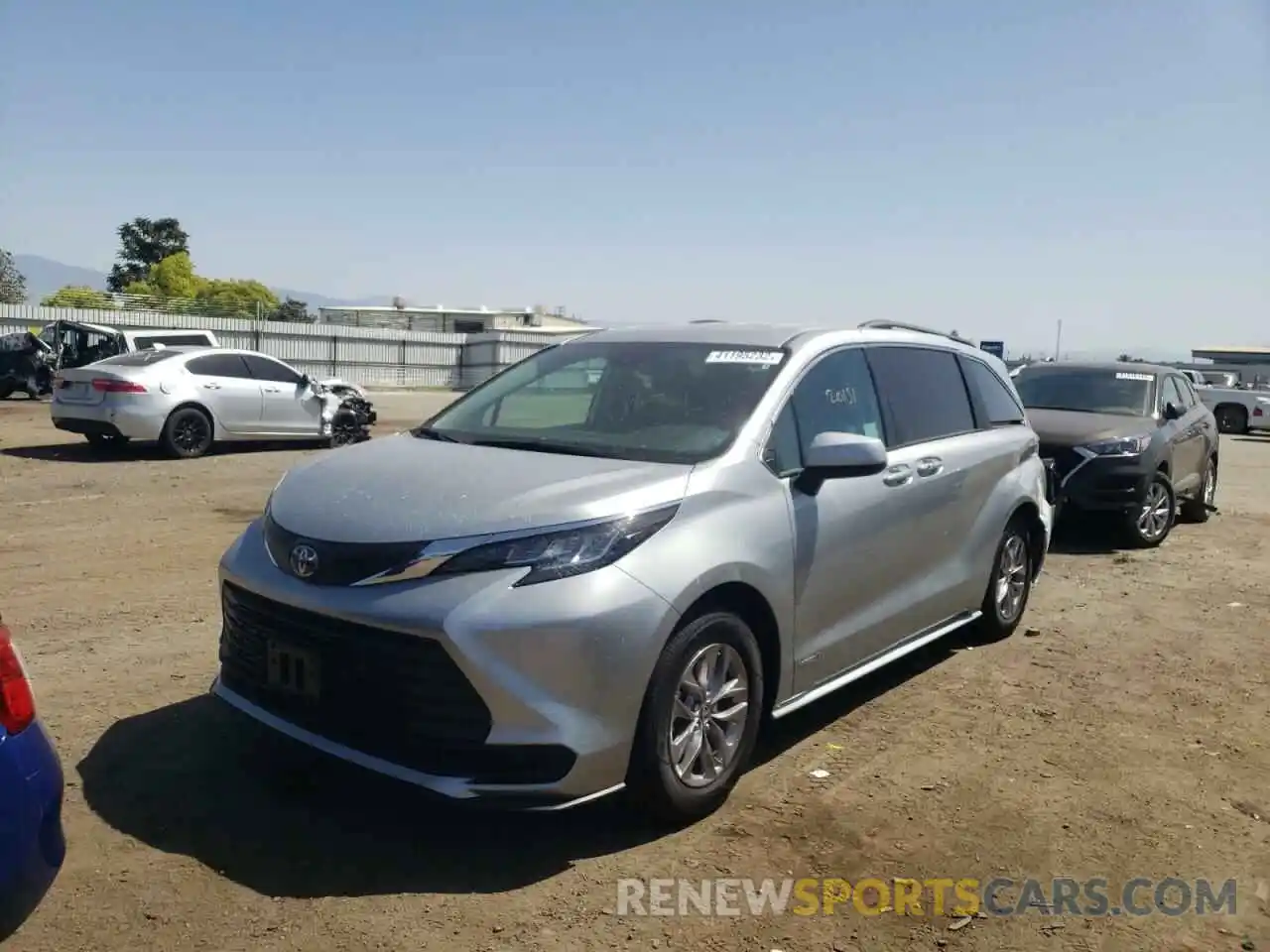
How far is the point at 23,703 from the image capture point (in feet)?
8.69

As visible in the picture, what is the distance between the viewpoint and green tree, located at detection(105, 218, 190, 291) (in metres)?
78.7

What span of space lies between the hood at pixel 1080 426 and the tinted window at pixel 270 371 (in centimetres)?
1001

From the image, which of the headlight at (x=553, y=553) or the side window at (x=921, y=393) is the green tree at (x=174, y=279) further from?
the headlight at (x=553, y=553)

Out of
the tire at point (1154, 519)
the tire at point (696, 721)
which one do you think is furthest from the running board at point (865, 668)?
the tire at point (1154, 519)

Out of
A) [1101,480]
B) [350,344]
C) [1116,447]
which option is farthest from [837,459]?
[350,344]

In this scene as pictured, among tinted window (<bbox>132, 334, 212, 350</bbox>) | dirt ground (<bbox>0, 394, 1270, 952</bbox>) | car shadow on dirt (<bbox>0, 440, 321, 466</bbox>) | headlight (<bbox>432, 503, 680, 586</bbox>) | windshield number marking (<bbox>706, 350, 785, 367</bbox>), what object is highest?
windshield number marking (<bbox>706, 350, 785, 367</bbox>)

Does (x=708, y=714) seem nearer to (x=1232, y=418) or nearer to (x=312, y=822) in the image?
(x=312, y=822)

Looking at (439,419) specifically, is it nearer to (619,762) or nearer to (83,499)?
(619,762)

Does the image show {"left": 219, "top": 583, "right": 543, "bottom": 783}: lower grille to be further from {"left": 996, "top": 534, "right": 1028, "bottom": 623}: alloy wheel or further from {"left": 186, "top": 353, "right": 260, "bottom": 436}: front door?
{"left": 186, "top": 353, "right": 260, "bottom": 436}: front door

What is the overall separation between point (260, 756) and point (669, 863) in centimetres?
170

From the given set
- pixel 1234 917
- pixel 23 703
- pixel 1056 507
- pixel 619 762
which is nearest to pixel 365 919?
pixel 619 762

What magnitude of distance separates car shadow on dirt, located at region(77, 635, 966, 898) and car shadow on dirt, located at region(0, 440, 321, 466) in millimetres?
10000

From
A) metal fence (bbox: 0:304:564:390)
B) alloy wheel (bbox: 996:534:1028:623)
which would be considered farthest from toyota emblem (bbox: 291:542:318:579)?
metal fence (bbox: 0:304:564:390)

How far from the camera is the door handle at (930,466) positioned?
5.14 metres
